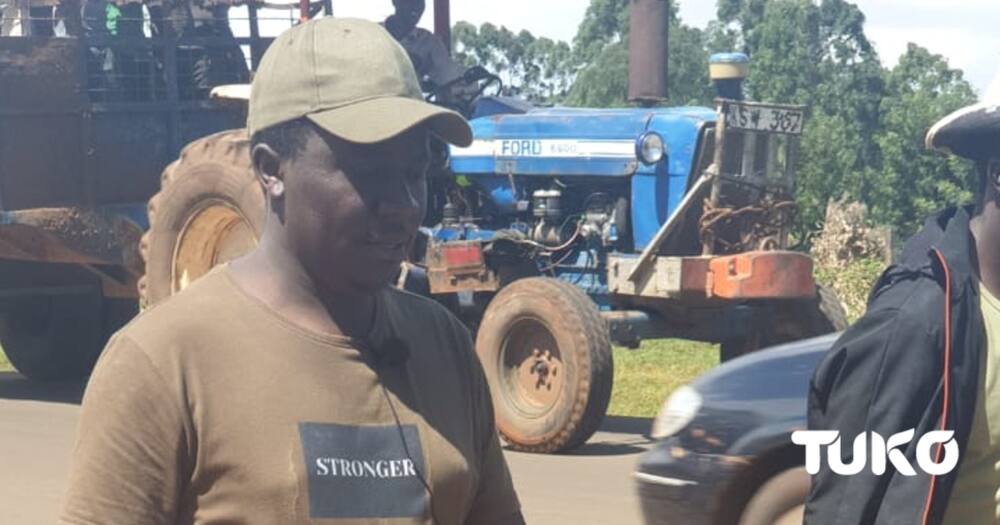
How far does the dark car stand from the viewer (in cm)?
601

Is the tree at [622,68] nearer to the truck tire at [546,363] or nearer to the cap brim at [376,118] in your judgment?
the truck tire at [546,363]

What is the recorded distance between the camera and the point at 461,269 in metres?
11.9

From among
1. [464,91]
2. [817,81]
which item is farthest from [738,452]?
[817,81]

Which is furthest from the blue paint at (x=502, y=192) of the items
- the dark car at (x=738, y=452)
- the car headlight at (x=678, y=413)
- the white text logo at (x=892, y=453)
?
the white text logo at (x=892, y=453)

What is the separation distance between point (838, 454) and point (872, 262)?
56.5 ft

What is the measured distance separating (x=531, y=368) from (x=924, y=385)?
25.1ft

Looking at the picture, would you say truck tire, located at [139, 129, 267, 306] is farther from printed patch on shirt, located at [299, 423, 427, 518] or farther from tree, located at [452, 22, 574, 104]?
tree, located at [452, 22, 574, 104]

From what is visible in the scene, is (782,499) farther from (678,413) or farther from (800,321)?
(800,321)

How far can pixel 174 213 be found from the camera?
11719mm

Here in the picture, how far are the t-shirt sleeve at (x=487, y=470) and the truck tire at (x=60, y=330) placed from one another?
11560mm

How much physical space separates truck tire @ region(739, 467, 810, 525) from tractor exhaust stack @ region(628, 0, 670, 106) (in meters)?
6.18

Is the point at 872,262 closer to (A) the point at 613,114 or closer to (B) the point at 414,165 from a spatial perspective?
(A) the point at 613,114

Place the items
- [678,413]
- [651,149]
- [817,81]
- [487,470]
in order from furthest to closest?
1. [817,81]
2. [651,149]
3. [678,413]
4. [487,470]

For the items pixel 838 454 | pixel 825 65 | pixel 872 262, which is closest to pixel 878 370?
pixel 838 454
